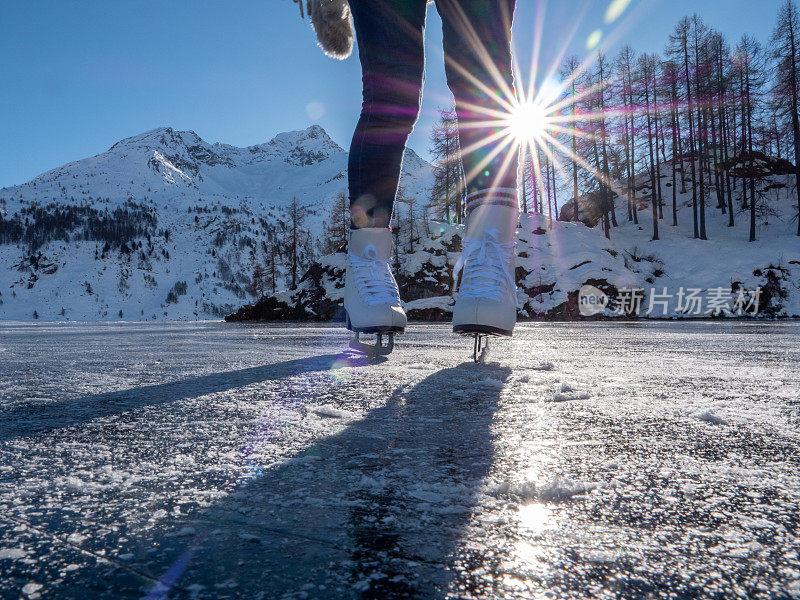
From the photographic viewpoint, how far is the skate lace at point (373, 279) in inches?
72.0

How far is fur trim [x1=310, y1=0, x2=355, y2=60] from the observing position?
238cm

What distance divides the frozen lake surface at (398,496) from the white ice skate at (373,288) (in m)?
0.87

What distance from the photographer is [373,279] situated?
1.87 meters

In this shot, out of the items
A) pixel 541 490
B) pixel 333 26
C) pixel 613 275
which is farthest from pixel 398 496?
pixel 613 275

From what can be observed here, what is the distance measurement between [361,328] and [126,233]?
84371 millimetres

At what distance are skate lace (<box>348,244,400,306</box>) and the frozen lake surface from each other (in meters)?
0.91

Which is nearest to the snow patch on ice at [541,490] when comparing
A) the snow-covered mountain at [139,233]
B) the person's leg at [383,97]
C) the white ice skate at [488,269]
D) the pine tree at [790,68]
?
the white ice skate at [488,269]

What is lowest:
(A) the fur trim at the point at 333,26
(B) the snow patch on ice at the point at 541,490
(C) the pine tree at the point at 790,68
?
(B) the snow patch on ice at the point at 541,490

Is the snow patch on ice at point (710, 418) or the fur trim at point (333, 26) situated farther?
the fur trim at point (333, 26)

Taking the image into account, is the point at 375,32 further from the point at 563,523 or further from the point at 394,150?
the point at 563,523

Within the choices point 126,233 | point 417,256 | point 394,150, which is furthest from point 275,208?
point 394,150

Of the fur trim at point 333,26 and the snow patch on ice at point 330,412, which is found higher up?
the fur trim at point 333,26

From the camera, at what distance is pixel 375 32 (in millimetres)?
1807

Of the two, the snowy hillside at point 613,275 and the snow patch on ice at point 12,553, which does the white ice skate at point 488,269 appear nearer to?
the snow patch on ice at point 12,553
